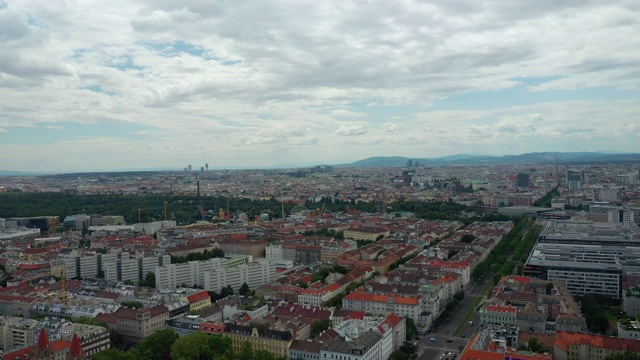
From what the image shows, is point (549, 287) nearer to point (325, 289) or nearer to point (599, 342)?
point (599, 342)

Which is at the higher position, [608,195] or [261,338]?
[608,195]

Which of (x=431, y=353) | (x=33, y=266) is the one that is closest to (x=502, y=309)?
(x=431, y=353)

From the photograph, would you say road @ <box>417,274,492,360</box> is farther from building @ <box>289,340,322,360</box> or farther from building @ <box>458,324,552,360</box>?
building @ <box>289,340,322,360</box>

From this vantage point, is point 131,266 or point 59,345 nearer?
point 59,345

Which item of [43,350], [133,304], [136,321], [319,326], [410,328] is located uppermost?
[43,350]

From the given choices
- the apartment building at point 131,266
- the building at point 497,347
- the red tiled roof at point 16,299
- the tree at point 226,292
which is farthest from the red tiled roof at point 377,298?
the red tiled roof at point 16,299

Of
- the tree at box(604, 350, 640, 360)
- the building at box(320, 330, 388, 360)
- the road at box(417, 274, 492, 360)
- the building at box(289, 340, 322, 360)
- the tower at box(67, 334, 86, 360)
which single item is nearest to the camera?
the tree at box(604, 350, 640, 360)

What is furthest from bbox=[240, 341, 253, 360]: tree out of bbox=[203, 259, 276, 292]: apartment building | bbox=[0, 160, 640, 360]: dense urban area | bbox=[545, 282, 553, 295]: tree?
bbox=[545, 282, 553, 295]: tree
